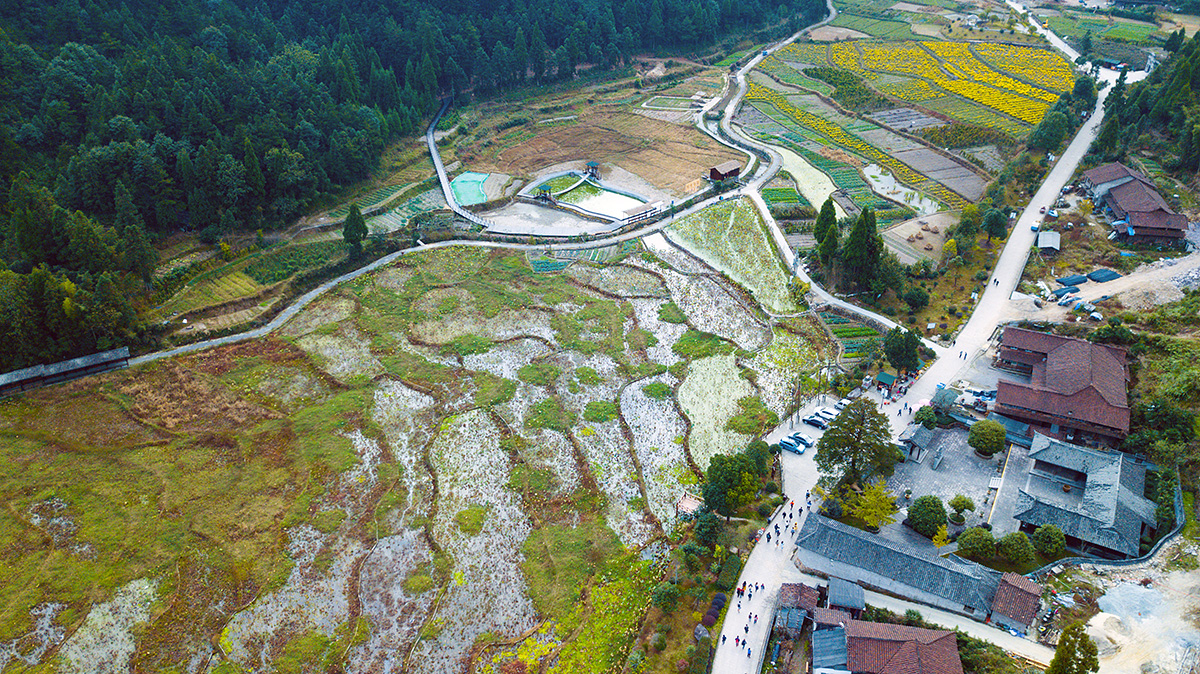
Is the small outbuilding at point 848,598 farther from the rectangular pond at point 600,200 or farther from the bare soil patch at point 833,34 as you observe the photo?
the bare soil patch at point 833,34

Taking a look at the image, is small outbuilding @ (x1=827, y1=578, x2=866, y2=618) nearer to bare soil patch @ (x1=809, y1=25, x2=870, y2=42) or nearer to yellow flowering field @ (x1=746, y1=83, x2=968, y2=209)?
yellow flowering field @ (x1=746, y1=83, x2=968, y2=209)

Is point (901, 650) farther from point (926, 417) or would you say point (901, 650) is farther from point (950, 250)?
point (950, 250)

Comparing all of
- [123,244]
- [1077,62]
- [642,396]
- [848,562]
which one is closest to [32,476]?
[123,244]

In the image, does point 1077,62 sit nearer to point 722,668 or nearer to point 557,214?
point 557,214

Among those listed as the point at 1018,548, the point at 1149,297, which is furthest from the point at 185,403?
the point at 1149,297

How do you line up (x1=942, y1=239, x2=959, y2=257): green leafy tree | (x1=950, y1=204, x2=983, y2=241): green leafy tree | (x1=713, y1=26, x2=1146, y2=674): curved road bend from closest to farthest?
(x1=713, y1=26, x2=1146, y2=674): curved road bend → (x1=942, y1=239, x2=959, y2=257): green leafy tree → (x1=950, y1=204, x2=983, y2=241): green leafy tree

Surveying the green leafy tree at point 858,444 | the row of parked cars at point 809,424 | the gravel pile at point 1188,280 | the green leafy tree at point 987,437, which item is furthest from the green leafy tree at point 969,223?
the green leafy tree at point 858,444

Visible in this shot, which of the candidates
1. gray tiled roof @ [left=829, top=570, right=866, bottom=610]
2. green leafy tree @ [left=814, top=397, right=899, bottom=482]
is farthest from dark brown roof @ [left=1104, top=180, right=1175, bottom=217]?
gray tiled roof @ [left=829, top=570, right=866, bottom=610]
